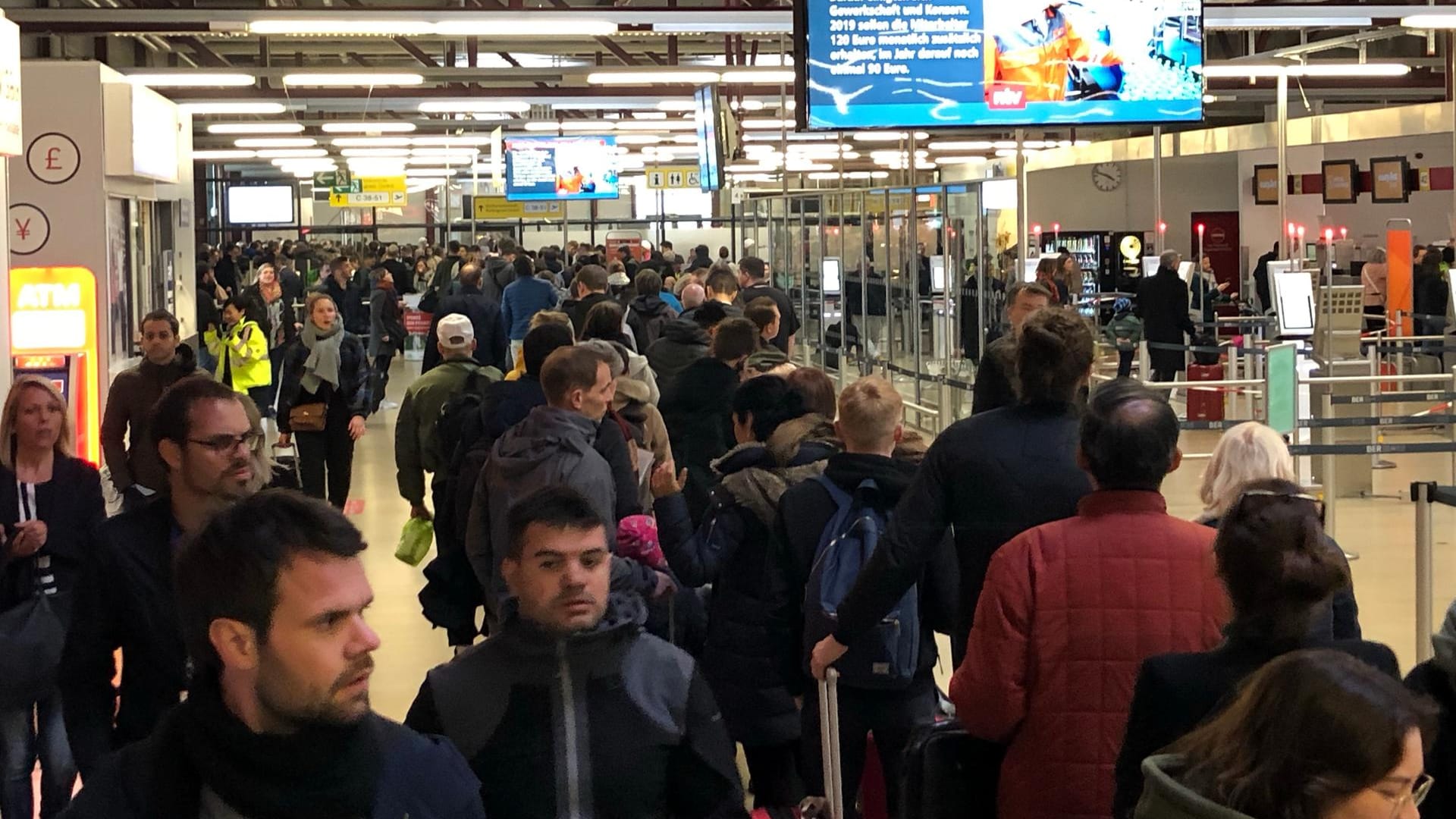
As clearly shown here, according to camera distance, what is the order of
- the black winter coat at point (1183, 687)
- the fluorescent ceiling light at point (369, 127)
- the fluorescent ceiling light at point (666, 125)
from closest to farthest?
the black winter coat at point (1183, 687) < the fluorescent ceiling light at point (666, 125) < the fluorescent ceiling light at point (369, 127)

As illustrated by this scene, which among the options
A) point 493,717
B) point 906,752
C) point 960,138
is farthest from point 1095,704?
point 960,138

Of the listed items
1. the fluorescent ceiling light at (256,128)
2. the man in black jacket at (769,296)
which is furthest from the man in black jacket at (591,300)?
the fluorescent ceiling light at (256,128)

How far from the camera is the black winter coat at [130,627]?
10.7 feet

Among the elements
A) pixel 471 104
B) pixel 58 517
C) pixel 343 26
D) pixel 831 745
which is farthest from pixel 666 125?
pixel 831 745

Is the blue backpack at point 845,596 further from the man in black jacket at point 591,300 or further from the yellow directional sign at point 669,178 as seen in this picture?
the yellow directional sign at point 669,178

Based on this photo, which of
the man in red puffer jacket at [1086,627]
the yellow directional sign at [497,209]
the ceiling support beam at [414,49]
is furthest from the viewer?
the yellow directional sign at [497,209]

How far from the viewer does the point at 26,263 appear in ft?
37.3

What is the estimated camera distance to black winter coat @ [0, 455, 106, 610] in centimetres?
457

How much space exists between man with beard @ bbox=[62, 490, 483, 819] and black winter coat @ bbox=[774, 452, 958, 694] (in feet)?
8.10

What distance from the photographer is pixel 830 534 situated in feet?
14.0

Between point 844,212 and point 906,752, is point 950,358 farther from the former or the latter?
point 906,752

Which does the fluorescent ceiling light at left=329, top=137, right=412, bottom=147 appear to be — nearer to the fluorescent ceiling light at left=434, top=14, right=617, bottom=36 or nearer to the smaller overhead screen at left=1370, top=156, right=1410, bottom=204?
the smaller overhead screen at left=1370, top=156, right=1410, bottom=204

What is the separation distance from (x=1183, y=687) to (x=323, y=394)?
24.8ft

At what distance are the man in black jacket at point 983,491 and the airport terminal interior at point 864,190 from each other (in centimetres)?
27
